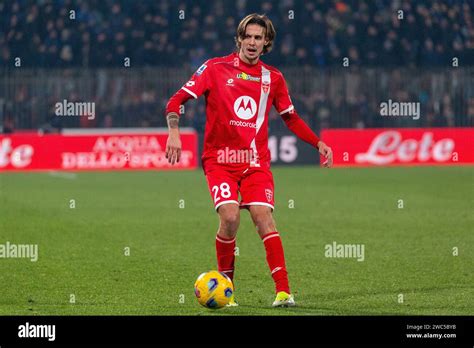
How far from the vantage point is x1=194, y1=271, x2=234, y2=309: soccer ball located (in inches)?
343

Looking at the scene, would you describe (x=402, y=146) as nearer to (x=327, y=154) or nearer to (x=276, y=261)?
(x=327, y=154)

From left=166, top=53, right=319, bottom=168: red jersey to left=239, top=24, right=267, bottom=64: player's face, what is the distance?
0.09 metres

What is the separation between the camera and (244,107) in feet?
30.1

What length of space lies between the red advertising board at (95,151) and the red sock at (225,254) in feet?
76.6

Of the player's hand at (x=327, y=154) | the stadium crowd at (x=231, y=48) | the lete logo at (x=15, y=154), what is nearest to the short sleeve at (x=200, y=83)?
the player's hand at (x=327, y=154)

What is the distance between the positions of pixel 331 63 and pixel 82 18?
807cm

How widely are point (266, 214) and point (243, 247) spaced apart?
512 cm

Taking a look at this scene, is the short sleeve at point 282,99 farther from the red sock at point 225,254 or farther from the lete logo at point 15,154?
the lete logo at point 15,154
